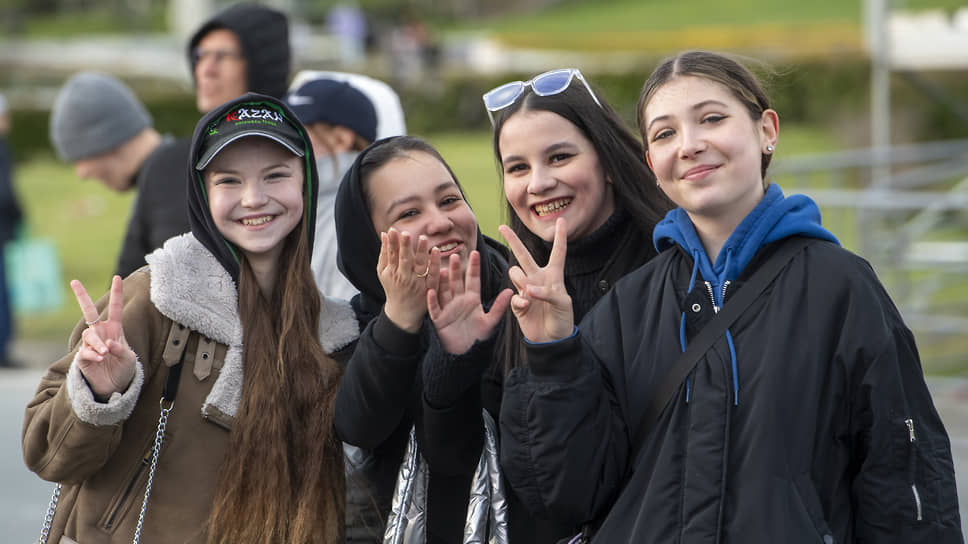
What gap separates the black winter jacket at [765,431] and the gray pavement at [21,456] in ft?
11.0

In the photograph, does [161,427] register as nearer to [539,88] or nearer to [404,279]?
[404,279]

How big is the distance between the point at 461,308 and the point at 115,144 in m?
3.34

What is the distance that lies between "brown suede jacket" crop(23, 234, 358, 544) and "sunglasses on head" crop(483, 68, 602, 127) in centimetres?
93

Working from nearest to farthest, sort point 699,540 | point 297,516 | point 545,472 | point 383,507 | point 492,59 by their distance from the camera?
point 699,540 < point 545,472 < point 297,516 < point 383,507 < point 492,59

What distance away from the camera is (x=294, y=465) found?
117 inches

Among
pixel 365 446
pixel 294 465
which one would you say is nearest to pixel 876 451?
pixel 365 446

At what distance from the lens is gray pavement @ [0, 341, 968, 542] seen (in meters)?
5.88

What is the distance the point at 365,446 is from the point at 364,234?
636 millimetres

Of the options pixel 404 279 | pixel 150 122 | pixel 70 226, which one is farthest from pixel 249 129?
pixel 70 226

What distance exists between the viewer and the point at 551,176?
305cm

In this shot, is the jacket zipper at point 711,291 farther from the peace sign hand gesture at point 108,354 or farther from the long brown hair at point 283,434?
the peace sign hand gesture at point 108,354

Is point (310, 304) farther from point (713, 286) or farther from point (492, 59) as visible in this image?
point (492, 59)

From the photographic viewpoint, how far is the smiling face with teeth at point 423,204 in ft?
10.4

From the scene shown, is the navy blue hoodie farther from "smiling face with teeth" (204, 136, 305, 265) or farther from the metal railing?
the metal railing
